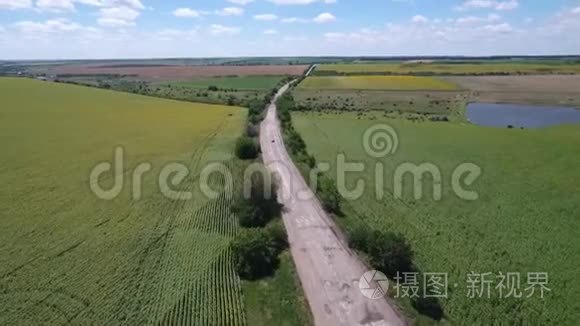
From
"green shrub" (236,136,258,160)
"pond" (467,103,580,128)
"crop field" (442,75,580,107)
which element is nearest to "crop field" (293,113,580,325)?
"green shrub" (236,136,258,160)

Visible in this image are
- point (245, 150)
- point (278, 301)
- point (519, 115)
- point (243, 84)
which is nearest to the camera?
point (278, 301)

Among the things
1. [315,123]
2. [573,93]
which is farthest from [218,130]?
[573,93]

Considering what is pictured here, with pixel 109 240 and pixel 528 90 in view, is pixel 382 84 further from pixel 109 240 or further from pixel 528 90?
pixel 109 240

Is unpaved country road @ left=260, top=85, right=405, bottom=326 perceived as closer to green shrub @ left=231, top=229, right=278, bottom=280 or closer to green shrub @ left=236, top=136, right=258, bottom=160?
green shrub @ left=231, top=229, right=278, bottom=280

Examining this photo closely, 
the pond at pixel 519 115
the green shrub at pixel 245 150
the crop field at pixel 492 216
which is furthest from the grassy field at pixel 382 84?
the green shrub at pixel 245 150

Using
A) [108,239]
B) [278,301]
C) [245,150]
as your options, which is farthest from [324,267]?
[245,150]
